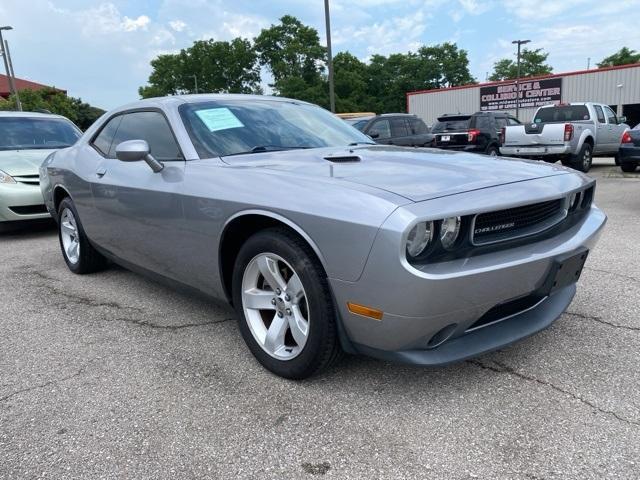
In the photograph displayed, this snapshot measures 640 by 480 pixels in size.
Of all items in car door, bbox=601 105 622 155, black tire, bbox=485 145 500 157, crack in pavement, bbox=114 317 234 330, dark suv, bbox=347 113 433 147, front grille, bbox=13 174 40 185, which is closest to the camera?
crack in pavement, bbox=114 317 234 330

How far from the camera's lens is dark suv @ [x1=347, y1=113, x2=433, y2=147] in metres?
12.3

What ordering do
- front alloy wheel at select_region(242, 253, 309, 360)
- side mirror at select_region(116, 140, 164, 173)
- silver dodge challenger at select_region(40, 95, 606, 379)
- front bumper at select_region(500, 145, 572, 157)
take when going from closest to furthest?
silver dodge challenger at select_region(40, 95, 606, 379) < front alloy wheel at select_region(242, 253, 309, 360) < side mirror at select_region(116, 140, 164, 173) < front bumper at select_region(500, 145, 572, 157)

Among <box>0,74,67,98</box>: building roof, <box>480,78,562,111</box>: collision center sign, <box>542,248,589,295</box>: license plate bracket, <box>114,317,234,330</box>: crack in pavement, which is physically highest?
<box>0,74,67,98</box>: building roof

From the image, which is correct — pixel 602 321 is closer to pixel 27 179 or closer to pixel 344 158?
pixel 344 158

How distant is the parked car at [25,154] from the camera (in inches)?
255

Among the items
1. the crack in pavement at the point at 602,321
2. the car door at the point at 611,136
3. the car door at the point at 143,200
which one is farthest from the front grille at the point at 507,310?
the car door at the point at 611,136

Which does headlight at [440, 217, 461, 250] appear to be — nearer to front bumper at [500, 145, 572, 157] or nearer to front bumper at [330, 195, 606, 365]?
front bumper at [330, 195, 606, 365]

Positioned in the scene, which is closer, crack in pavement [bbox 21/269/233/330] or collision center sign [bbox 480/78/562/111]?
crack in pavement [bbox 21/269/233/330]

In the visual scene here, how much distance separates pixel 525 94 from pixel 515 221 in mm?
37326

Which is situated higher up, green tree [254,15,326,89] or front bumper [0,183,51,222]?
green tree [254,15,326,89]

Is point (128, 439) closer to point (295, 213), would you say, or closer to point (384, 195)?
point (295, 213)

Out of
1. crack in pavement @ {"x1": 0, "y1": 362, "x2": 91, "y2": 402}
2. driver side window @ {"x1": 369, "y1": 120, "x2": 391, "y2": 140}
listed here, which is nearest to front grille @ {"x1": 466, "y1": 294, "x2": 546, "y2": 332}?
crack in pavement @ {"x1": 0, "y1": 362, "x2": 91, "y2": 402}

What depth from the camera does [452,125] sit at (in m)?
15.2

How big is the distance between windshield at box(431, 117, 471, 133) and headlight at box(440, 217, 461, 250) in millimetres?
13358
